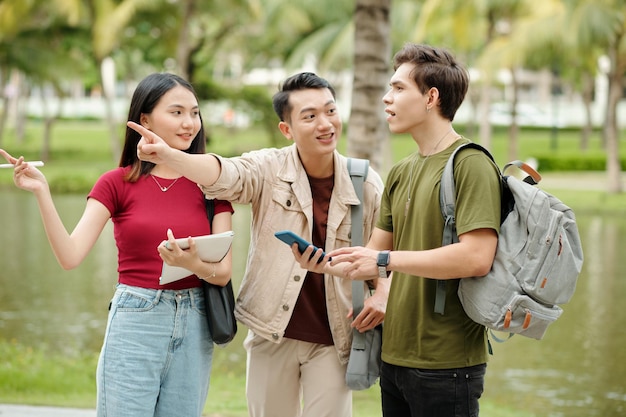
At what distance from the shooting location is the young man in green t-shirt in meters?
3.21

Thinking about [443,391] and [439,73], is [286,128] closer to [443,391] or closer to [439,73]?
[439,73]

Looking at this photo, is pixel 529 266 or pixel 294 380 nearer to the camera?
pixel 529 266

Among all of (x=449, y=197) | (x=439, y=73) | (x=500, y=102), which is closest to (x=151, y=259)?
(x=449, y=197)

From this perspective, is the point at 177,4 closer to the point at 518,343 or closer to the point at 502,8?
the point at 502,8

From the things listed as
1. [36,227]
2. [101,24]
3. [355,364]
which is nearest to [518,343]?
[355,364]

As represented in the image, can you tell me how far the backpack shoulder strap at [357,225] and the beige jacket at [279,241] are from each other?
0.03m

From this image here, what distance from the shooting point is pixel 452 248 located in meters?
3.15

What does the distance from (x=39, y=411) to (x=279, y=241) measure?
2843mm

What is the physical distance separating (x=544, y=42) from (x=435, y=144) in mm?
24771

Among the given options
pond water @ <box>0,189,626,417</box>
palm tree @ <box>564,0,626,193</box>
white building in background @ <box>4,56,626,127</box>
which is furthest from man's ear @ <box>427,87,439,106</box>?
white building in background @ <box>4,56,626,127</box>

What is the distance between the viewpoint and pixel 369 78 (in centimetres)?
777

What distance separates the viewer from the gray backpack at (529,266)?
3.11 metres

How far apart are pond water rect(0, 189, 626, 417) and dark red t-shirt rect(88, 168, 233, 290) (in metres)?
4.43

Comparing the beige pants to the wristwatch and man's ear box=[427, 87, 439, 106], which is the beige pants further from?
man's ear box=[427, 87, 439, 106]
